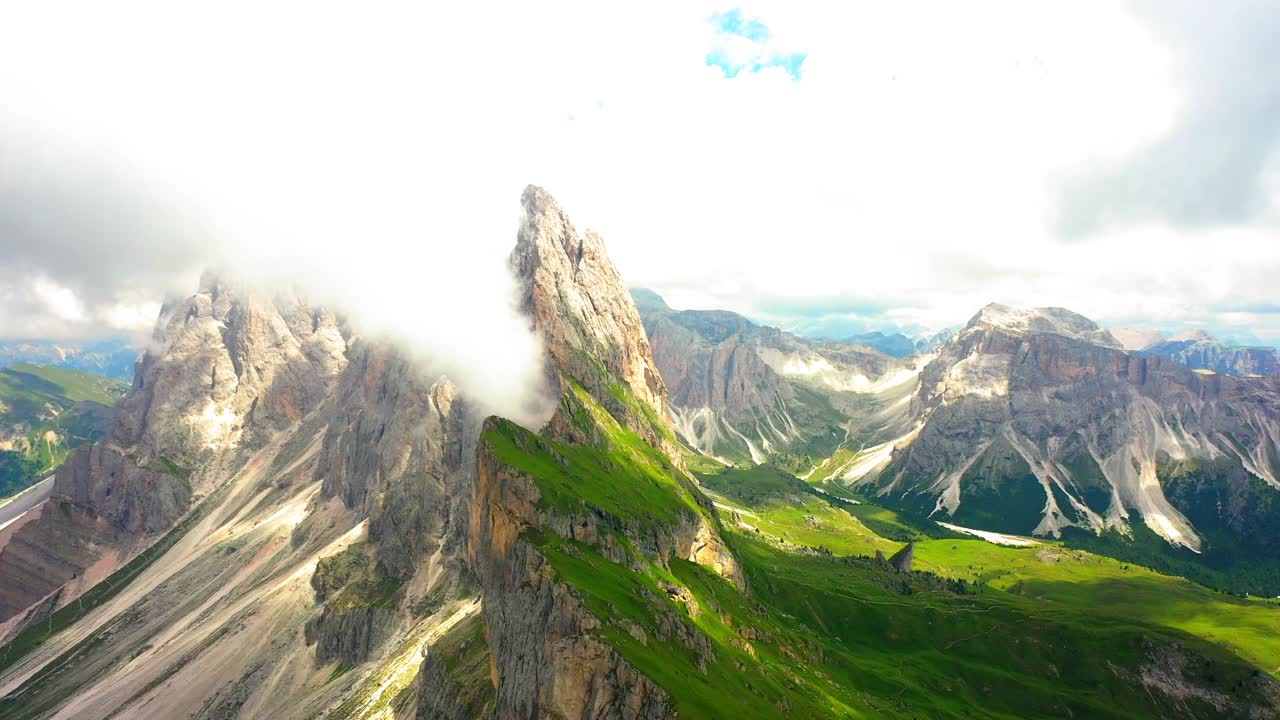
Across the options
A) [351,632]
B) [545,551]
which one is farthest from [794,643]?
[351,632]

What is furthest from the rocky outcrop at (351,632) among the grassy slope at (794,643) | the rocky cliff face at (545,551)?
the grassy slope at (794,643)

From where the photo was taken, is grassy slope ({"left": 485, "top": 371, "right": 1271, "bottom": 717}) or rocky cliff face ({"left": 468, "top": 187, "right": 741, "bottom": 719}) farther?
grassy slope ({"left": 485, "top": 371, "right": 1271, "bottom": 717})

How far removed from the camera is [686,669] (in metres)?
90.2

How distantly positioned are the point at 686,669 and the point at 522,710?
993 inches

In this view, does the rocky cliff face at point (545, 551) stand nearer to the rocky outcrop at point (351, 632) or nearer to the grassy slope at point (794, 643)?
the grassy slope at point (794, 643)

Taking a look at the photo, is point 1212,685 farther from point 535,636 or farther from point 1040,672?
point 535,636

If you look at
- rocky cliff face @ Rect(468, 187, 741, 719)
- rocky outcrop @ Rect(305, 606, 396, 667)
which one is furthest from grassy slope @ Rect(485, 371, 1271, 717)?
rocky outcrop @ Rect(305, 606, 396, 667)

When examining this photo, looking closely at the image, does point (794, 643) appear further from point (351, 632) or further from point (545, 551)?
point (351, 632)

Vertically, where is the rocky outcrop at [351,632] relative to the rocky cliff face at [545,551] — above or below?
below

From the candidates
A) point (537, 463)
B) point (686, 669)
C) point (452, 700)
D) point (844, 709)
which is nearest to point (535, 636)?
point (686, 669)

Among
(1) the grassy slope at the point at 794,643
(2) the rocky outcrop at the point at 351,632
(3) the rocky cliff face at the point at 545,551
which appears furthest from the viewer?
(2) the rocky outcrop at the point at 351,632

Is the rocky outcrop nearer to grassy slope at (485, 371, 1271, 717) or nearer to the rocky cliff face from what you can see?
the rocky cliff face

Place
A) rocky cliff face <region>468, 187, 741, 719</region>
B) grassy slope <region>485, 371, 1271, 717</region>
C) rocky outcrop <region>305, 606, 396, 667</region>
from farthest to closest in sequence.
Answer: rocky outcrop <region>305, 606, 396, 667</region>, grassy slope <region>485, 371, 1271, 717</region>, rocky cliff face <region>468, 187, 741, 719</region>

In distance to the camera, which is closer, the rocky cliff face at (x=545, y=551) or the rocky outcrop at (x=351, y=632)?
the rocky cliff face at (x=545, y=551)
